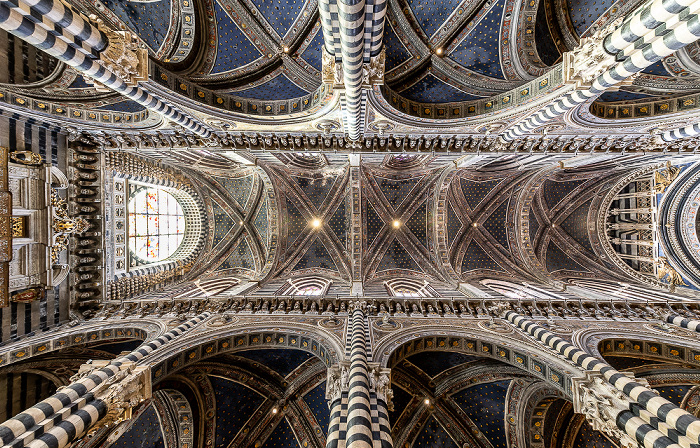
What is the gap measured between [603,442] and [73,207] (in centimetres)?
2039

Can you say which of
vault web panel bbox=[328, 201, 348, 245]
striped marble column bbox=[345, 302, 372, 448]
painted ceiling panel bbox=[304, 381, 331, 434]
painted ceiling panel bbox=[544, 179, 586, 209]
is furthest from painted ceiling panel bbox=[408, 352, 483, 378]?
painted ceiling panel bbox=[544, 179, 586, 209]

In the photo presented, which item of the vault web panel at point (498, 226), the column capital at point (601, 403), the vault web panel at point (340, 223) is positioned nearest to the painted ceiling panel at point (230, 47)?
the vault web panel at point (340, 223)

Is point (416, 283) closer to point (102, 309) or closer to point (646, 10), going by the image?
point (646, 10)

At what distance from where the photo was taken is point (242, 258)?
627 inches

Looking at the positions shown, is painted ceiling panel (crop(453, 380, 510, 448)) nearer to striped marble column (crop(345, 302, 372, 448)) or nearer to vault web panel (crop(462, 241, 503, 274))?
striped marble column (crop(345, 302, 372, 448))

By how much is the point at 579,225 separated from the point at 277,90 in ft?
62.6

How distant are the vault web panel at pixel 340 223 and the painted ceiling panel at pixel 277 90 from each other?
7.66m

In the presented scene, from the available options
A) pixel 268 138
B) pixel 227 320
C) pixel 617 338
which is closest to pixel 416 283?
pixel 617 338

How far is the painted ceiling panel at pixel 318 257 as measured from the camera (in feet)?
53.4

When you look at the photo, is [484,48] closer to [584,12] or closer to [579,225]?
[584,12]

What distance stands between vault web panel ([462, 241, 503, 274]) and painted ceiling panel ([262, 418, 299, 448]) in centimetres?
1227

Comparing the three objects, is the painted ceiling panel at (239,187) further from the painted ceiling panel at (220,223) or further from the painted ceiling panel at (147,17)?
the painted ceiling panel at (147,17)

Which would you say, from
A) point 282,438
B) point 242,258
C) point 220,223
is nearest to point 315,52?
point 220,223

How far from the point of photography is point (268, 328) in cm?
860
